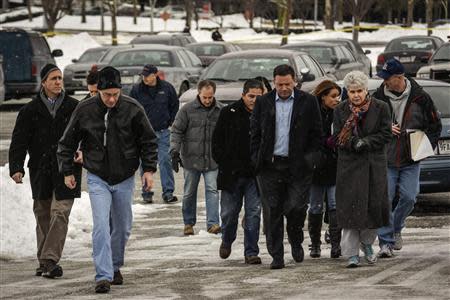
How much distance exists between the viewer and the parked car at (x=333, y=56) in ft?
98.1

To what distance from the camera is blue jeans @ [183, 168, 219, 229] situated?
47.1 ft

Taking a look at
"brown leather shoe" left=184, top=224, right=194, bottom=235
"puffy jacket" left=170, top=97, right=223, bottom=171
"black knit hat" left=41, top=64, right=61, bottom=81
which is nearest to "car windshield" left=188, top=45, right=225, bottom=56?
"puffy jacket" left=170, top=97, right=223, bottom=171

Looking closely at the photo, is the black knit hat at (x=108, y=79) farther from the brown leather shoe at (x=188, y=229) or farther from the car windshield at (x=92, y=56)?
the car windshield at (x=92, y=56)

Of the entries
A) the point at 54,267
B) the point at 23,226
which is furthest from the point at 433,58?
the point at 54,267

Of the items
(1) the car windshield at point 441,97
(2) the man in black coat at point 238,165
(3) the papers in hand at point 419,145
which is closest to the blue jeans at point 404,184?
(3) the papers in hand at point 419,145

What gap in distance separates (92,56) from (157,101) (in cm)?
2277

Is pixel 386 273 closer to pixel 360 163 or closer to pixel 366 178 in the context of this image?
pixel 366 178

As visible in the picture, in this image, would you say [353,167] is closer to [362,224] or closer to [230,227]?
[362,224]

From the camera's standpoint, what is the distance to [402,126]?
40.3 ft

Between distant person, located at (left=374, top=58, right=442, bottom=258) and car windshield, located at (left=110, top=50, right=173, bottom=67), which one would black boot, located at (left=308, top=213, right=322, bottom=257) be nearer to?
distant person, located at (left=374, top=58, right=442, bottom=258)

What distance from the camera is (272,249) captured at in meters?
11.7

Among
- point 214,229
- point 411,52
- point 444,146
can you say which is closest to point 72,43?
point 411,52

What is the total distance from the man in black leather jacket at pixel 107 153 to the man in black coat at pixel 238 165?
1.53 m

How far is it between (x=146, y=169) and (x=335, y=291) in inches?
69.3
